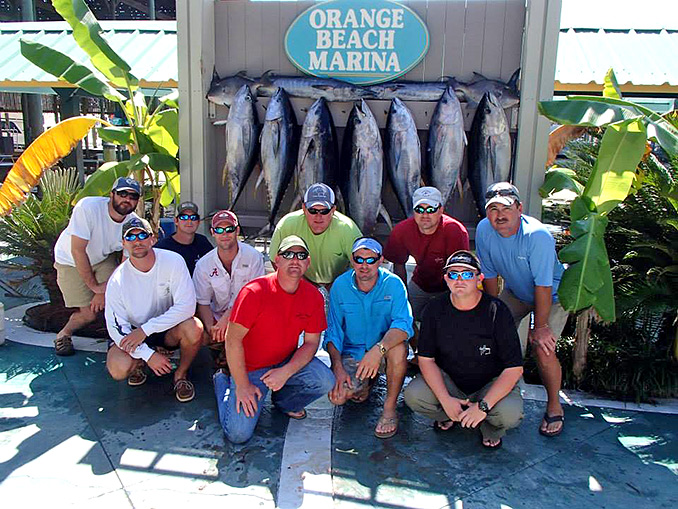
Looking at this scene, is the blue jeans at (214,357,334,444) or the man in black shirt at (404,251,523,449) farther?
the blue jeans at (214,357,334,444)

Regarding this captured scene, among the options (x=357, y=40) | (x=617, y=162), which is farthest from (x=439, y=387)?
(x=357, y=40)

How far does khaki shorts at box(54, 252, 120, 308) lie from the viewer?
4.46 meters

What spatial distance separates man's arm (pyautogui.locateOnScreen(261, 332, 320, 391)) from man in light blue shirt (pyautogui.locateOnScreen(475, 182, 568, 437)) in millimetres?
1219

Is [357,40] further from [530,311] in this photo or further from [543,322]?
[543,322]

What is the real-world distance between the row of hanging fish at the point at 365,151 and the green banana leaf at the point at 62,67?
1209 mm

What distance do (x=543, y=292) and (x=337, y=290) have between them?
127cm

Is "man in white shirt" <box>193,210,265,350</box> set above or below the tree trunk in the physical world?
above

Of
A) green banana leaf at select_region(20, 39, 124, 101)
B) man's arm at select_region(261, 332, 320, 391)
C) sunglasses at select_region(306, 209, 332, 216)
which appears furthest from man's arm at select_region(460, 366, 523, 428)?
green banana leaf at select_region(20, 39, 124, 101)

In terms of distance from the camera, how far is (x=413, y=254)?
4.05 meters

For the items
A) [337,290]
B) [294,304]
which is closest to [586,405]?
[337,290]

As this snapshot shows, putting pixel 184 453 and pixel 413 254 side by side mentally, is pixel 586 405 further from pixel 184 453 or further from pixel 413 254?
pixel 184 453

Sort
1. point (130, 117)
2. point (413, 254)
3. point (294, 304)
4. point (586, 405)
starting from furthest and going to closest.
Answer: point (130, 117), point (413, 254), point (586, 405), point (294, 304)

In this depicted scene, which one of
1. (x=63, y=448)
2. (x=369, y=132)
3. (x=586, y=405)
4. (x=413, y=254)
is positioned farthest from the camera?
(x=369, y=132)

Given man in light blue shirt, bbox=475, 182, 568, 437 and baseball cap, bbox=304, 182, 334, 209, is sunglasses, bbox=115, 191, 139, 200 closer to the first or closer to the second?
baseball cap, bbox=304, 182, 334, 209
